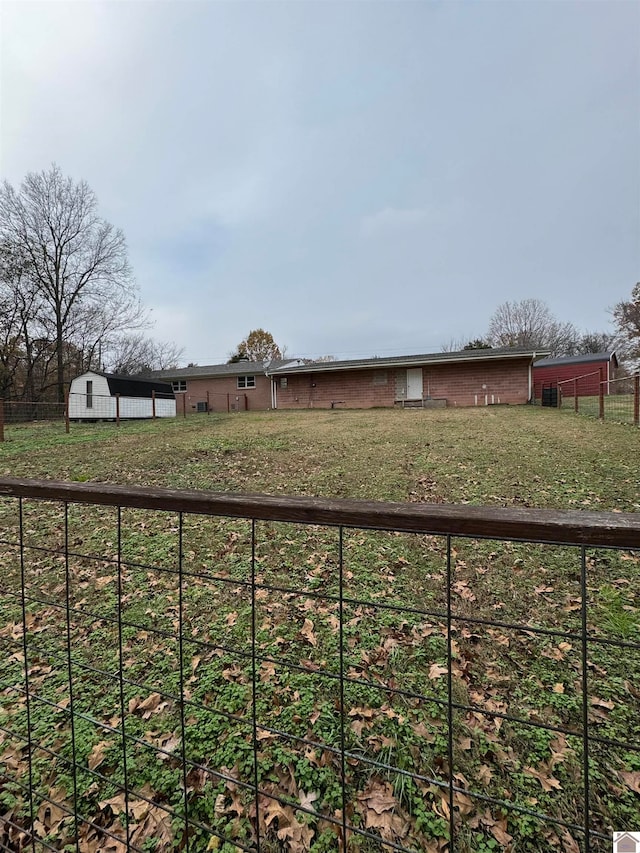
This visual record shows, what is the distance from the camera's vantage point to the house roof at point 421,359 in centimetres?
1568

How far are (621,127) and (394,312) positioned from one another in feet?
50.1

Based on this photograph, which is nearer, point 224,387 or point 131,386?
point 131,386

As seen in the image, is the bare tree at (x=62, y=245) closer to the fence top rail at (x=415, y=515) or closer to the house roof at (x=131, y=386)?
the house roof at (x=131, y=386)

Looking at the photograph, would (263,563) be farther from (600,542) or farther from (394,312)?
(394,312)

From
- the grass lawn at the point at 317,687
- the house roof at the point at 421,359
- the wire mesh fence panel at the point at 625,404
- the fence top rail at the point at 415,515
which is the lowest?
the grass lawn at the point at 317,687

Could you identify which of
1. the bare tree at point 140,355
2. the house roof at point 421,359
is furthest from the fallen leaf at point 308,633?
the bare tree at point 140,355

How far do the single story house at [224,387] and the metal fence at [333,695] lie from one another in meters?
18.5

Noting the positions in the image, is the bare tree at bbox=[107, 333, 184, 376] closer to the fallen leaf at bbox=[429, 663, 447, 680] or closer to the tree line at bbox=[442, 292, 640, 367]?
the tree line at bbox=[442, 292, 640, 367]

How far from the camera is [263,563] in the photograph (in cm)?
305

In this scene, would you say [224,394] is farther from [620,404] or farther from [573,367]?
[573,367]

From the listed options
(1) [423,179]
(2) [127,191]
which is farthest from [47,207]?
(1) [423,179]

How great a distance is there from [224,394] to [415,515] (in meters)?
22.3

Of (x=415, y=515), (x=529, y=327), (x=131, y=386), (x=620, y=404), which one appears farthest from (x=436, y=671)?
(x=529, y=327)

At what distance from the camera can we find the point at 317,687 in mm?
1928
